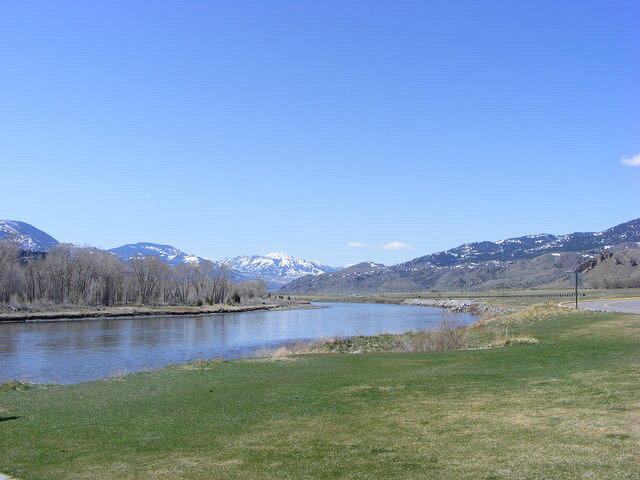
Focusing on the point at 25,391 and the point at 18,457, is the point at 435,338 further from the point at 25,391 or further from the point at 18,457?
the point at 18,457

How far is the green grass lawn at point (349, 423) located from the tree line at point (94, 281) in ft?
297

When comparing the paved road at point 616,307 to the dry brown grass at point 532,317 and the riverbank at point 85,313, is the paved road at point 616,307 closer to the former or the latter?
the dry brown grass at point 532,317

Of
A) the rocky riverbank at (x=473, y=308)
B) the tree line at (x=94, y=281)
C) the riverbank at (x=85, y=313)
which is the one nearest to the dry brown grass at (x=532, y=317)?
the rocky riverbank at (x=473, y=308)

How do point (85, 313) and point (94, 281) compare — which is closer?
point (85, 313)

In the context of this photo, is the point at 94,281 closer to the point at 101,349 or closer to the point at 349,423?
the point at 101,349

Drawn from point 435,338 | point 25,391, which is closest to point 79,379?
point 25,391

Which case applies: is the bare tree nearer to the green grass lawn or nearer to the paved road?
the paved road

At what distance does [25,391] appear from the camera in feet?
68.0

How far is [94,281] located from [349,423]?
10955 cm

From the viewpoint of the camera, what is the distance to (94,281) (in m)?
112

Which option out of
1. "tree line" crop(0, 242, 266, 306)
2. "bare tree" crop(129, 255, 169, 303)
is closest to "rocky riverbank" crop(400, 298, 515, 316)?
"tree line" crop(0, 242, 266, 306)

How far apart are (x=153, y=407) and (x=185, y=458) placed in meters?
5.99

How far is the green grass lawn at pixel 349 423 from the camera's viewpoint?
30.1 ft

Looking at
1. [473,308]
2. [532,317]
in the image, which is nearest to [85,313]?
[473,308]
